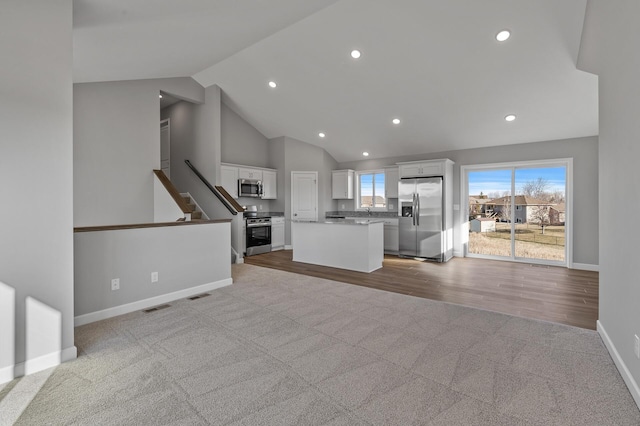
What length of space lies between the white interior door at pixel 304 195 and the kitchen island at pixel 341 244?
5.86 ft

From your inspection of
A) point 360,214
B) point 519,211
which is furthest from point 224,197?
point 519,211

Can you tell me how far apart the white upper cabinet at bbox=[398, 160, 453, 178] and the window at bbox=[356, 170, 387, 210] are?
1057 mm

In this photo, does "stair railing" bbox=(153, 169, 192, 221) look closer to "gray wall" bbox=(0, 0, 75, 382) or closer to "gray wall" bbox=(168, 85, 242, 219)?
"gray wall" bbox=(168, 85, 242, 219)

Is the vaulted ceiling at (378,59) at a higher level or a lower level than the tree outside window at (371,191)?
higher

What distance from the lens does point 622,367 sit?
2131 millimetres

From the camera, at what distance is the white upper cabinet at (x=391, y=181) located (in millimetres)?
7543

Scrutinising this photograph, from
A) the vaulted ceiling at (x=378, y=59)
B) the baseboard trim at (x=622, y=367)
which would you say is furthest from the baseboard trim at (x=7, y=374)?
the baseboard trim at (x=622, y=367)

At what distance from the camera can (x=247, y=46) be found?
5055 mm

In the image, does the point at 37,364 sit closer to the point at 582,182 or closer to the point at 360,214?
the point at 360,214

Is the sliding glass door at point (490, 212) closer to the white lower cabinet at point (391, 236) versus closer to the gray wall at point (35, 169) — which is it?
the white lower cabinet at point (391, 236)

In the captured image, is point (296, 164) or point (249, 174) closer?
point (249, 174)

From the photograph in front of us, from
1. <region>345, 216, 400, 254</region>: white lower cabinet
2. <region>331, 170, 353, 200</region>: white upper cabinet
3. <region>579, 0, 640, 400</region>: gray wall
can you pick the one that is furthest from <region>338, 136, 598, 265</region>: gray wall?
<region>331, 170, 353, 200</region>: white upper cabinet

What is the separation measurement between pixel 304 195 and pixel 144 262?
16.4 feet

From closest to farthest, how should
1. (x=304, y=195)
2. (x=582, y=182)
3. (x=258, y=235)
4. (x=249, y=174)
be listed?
(x=582, y=182)
(x=258, y=235)
(x=249, y=174)
(x=304, y=195)
